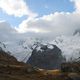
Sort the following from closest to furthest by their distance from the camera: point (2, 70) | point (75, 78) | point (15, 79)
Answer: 1. point (15, 79)
2. point (75, 78)
3. point (2, 70)

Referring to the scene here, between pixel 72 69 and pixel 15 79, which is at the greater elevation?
pixel 72 69

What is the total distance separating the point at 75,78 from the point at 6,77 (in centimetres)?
3343

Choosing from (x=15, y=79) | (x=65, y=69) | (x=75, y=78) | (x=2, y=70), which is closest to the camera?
(x=15, y=79)

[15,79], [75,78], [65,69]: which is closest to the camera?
[15,79]

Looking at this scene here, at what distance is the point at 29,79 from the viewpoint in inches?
6166

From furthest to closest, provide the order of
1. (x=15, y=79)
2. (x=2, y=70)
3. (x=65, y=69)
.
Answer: (x=65, y=69) < (x=2, y=70) < (x=15, y=79)

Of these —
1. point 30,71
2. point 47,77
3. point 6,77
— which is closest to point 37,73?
point 30,71

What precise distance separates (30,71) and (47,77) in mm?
19701

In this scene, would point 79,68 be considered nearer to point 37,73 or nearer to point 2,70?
point 37,73

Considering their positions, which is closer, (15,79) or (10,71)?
(15,79)

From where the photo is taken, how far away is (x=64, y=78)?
165 meters

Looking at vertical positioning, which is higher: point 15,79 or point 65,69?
point 65,69

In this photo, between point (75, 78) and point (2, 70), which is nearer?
point (75, 78)

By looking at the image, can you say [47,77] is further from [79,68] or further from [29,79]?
[79,68]
